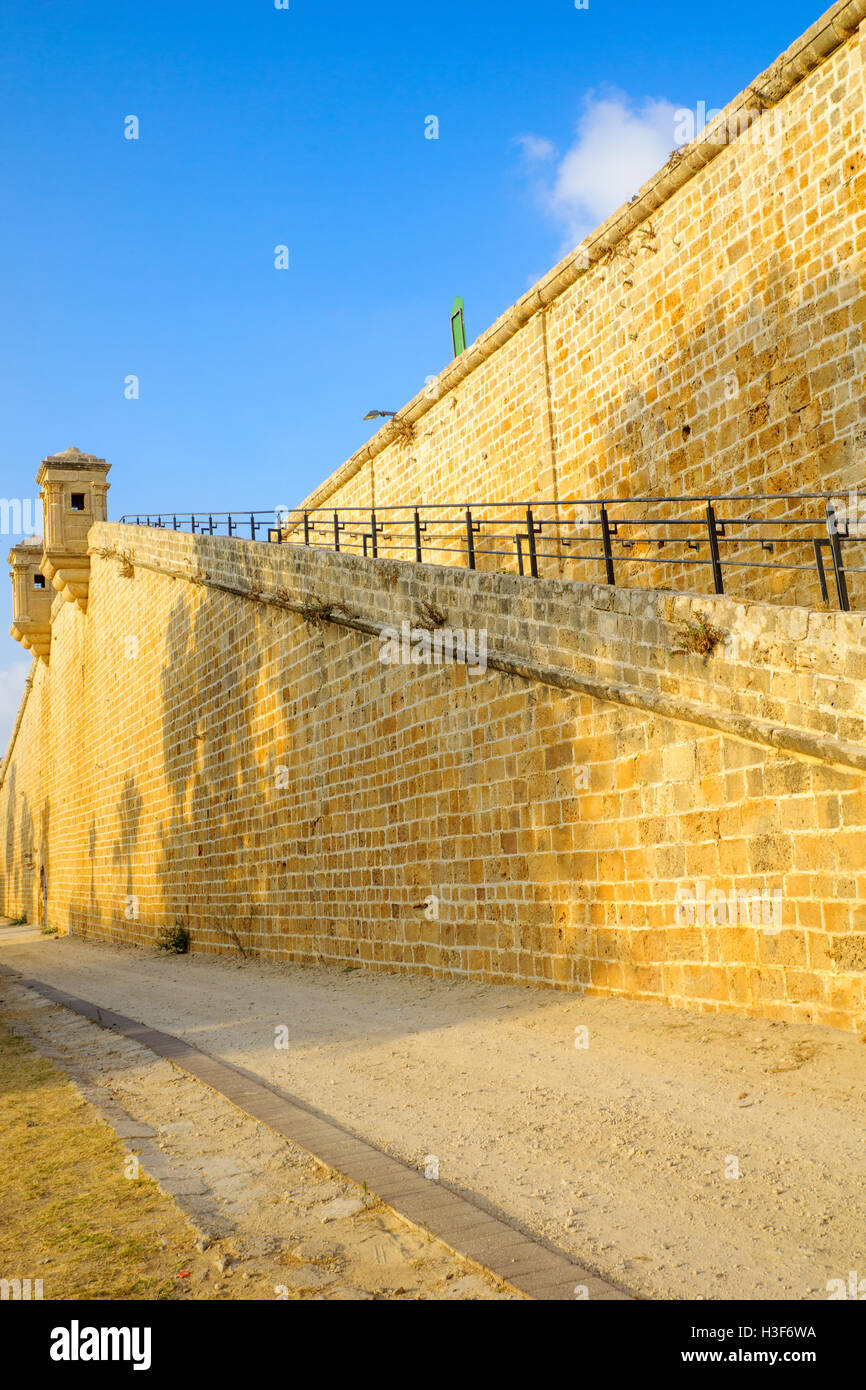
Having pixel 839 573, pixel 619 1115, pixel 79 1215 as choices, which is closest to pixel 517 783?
pixel 839 573

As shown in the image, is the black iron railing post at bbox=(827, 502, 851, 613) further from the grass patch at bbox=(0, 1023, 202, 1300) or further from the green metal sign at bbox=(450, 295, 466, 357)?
the green metal sign at bbox=(450, 295, 466, 357)

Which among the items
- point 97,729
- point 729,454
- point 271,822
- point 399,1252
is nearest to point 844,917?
point 399,1252

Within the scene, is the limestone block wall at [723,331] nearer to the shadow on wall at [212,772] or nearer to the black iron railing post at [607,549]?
the black iron railing post at [607,549]

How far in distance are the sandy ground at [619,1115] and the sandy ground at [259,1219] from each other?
53cm

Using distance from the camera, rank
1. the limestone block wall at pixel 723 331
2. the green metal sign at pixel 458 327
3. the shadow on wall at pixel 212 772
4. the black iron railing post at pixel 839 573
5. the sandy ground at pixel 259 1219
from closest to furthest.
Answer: the sandy ground at pixel 259 1219 → the black iron railing post at pixel 839 573 → the limestone block wall at pixel 723 331 → the shadow on wall at pixel 212 772 → the green metal sign at pixel 458 327

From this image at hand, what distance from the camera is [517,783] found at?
10219mm

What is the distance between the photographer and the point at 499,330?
1700cm

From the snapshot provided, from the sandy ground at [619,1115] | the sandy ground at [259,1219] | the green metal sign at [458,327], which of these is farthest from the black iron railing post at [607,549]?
the green metal sign at [458,327]

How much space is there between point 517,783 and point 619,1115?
15.1ft

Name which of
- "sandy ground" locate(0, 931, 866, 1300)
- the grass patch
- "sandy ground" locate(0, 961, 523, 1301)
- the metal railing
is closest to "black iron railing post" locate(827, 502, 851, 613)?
the metal railing

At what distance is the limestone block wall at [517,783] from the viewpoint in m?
7.04
